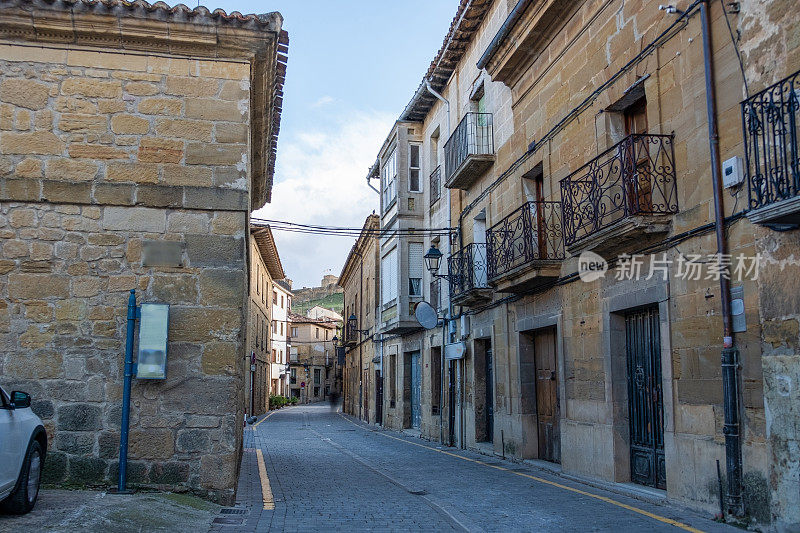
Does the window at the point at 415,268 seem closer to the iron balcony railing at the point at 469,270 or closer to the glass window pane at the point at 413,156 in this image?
the glass window pane at the point at 413,156

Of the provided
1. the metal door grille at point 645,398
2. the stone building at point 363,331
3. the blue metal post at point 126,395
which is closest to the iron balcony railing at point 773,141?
the metal door grille at point 645,398

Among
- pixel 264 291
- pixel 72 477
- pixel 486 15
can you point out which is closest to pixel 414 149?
pixel 486 15

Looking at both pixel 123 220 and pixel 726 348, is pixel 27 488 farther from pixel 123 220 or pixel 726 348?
pixel 726 348

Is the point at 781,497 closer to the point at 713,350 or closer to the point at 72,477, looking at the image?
the point at 713,350

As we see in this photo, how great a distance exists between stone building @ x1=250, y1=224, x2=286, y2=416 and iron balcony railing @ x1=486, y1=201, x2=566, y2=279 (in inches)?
637

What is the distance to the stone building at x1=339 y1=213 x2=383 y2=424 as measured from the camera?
29338 mm

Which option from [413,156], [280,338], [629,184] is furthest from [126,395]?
[280,338]

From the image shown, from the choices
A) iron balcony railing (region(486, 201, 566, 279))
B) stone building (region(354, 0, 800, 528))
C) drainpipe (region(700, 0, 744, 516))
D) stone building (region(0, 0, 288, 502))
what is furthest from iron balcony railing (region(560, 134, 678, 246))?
stone building (region(0, 0, 288, 502))

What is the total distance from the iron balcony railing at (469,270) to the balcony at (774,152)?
313 inches

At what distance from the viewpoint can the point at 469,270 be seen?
49.7ft

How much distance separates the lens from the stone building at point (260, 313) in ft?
101

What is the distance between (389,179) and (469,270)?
9.32 meters

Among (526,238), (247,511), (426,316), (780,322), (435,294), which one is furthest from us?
(435,294)

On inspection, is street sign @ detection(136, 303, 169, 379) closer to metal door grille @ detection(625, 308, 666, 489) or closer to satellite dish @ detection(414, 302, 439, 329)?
metal door grille @ detection(625, 308, 666, 489)
